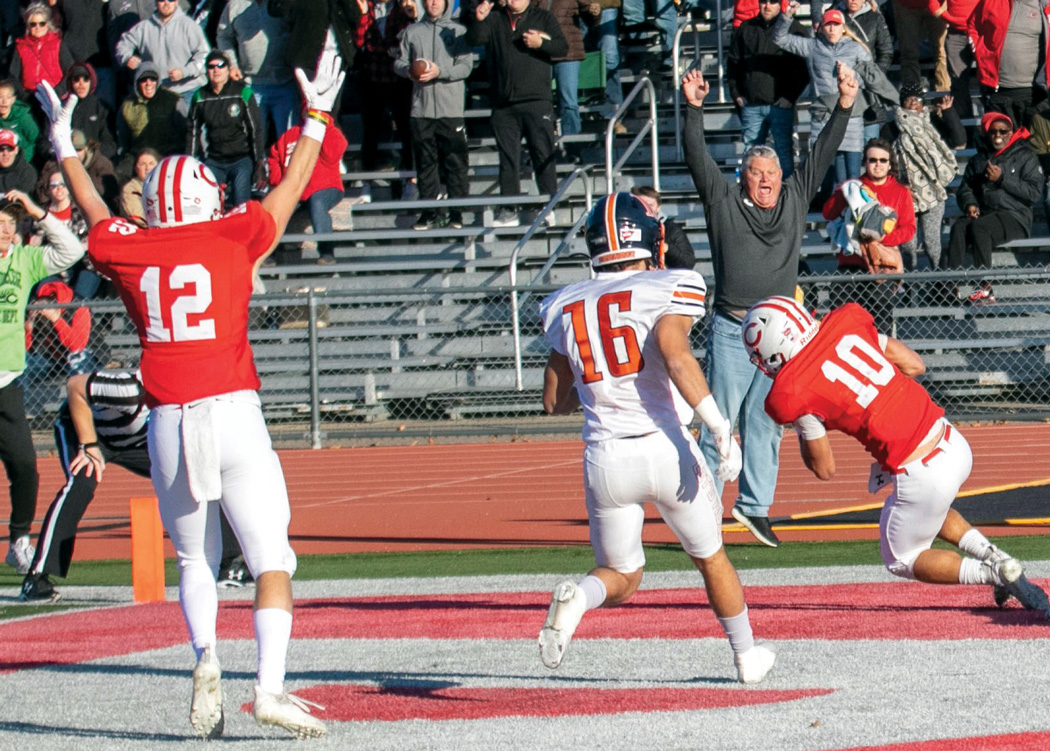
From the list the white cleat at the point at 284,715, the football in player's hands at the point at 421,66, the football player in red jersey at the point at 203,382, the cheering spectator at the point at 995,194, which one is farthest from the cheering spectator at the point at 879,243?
the white cleat at the point at 284,715

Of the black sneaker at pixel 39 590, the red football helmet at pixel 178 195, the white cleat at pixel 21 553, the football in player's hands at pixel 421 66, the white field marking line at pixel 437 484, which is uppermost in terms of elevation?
the red football helmet at pixel 178 195

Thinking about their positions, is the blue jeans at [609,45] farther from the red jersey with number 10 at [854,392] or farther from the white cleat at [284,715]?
the white cleat at [284,715]

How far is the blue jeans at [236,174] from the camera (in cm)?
1612

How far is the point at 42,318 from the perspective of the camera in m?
14.5

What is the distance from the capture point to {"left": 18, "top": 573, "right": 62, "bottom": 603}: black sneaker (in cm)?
800

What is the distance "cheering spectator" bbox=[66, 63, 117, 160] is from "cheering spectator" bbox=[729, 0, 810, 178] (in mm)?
7090

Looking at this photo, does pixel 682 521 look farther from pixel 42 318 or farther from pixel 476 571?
pixel 42 318

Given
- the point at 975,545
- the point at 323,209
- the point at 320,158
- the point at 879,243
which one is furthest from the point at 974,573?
the point at 323,209

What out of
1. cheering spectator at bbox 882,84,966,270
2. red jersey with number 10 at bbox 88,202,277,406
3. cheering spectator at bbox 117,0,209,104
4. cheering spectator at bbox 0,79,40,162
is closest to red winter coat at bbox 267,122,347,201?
cheering spectator at bbox 117,0,209,104

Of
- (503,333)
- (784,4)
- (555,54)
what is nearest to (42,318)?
(503,333)

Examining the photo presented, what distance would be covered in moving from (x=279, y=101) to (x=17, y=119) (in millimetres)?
2920

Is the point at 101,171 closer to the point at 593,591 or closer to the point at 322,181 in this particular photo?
the point at 322,181

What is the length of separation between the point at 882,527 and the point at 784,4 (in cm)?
1067

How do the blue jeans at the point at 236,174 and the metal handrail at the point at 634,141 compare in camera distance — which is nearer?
the metal handrail at the point at 634,141
